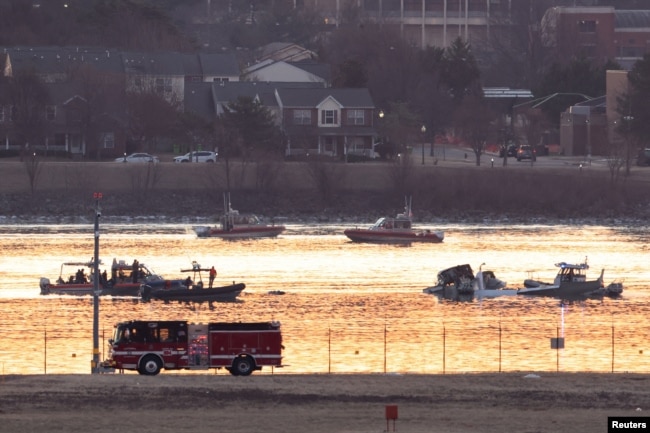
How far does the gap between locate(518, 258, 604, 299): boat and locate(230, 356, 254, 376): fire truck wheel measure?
25147 millimetres

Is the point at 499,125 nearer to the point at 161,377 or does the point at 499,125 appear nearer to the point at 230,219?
the point at 230,219

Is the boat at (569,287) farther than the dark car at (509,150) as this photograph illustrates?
No

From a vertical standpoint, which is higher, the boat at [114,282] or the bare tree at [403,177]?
the bare tree at [403,177]

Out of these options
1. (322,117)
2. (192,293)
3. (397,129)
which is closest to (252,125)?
(322,117)

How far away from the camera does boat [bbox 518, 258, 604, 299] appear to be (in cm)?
6450

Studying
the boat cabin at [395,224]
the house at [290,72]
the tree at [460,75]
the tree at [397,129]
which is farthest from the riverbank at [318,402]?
the tree at [460,75]

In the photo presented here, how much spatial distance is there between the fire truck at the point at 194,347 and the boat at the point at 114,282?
69.5ft

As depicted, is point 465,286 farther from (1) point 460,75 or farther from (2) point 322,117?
(1) point 460,75

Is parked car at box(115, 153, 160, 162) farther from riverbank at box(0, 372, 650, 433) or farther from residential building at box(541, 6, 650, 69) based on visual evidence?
residential building at box(541, 6, 650, 69)

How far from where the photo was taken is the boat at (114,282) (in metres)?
62.9

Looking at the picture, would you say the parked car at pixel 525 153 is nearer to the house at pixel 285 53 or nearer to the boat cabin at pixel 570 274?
the house at pixel 285 53

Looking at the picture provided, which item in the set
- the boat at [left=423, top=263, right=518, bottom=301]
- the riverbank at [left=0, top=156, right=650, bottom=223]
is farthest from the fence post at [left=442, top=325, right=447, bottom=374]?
the riverbank at [left=0, top=156, right=650, bottom=223]

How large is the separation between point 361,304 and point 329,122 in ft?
200

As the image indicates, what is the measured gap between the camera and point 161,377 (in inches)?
1591
